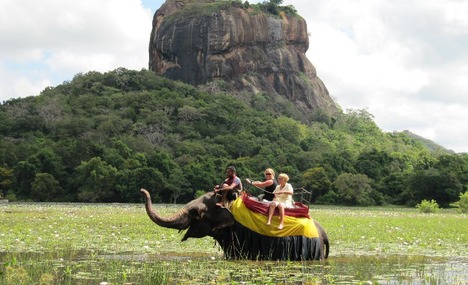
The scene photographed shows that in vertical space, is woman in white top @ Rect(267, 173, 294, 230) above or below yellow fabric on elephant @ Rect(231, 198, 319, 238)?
above

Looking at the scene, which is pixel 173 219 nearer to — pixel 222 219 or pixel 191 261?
pixel 191 261

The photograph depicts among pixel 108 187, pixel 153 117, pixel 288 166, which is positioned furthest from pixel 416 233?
pixel 153 117

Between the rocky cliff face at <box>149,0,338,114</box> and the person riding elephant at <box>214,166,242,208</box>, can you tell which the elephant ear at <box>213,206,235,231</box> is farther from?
the rocky cliff face at <box>149,0,338,114</box>

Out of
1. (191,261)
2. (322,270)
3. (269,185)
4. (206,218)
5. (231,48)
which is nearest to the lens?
(322,270)

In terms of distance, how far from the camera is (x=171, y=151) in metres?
82.8

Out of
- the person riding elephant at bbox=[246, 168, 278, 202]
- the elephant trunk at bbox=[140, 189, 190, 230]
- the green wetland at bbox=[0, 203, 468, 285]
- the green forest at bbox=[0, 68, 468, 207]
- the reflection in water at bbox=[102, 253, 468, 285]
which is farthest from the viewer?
the green forest at bbox=[0, 68, 468, 207]

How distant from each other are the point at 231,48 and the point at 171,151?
56231 millimetres

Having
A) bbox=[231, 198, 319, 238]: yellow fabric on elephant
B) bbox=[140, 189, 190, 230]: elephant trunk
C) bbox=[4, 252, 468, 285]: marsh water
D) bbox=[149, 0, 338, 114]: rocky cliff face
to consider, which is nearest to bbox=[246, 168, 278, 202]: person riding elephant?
bbox=[231, 198, 319, 238]: yellow fabric on elephant

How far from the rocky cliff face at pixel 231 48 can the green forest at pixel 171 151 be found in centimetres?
962

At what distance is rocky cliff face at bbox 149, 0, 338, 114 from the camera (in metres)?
133

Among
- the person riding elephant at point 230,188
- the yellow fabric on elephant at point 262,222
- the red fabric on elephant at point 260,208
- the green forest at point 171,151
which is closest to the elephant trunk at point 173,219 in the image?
the person riding elephant at point 230,188

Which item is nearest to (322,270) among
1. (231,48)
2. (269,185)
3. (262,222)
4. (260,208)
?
(262,222)

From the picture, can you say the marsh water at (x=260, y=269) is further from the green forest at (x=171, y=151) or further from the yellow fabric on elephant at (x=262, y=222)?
the green forest at (x=171, y=151)

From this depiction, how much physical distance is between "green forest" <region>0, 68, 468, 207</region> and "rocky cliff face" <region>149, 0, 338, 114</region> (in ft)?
31.5
